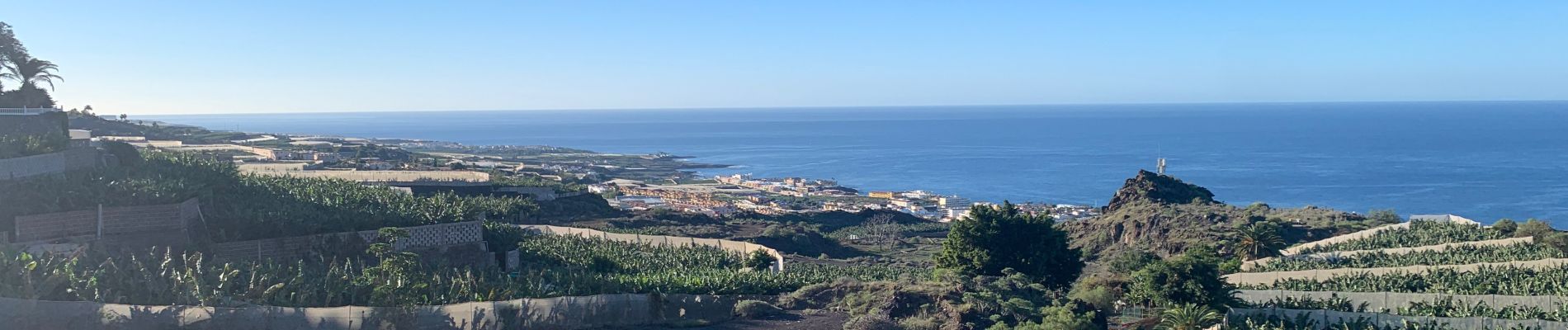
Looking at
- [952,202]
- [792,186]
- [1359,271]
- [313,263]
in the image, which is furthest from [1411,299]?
[792,186]

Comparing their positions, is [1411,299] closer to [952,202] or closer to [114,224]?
[114,224]

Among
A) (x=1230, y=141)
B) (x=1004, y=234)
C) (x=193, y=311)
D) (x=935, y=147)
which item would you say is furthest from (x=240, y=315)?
(x=1230, y=141)

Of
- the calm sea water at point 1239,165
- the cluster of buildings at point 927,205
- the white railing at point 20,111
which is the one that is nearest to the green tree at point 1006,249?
the white railing at point 20,111

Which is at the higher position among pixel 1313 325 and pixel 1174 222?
pixel 1313 325

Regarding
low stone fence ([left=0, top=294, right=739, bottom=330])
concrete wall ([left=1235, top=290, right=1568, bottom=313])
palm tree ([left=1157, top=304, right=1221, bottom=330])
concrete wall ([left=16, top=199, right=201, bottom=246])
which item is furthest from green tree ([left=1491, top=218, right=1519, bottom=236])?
concrete wall ([left=16, top=199, right=201, bottom=246])

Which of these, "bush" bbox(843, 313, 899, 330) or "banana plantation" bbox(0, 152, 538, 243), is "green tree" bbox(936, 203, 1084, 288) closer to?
"bush" bbox(843, 313, 899, 330)

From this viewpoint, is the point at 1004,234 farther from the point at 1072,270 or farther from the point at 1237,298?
the point at 1237,298

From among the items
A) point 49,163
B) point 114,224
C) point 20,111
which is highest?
point 20,111
